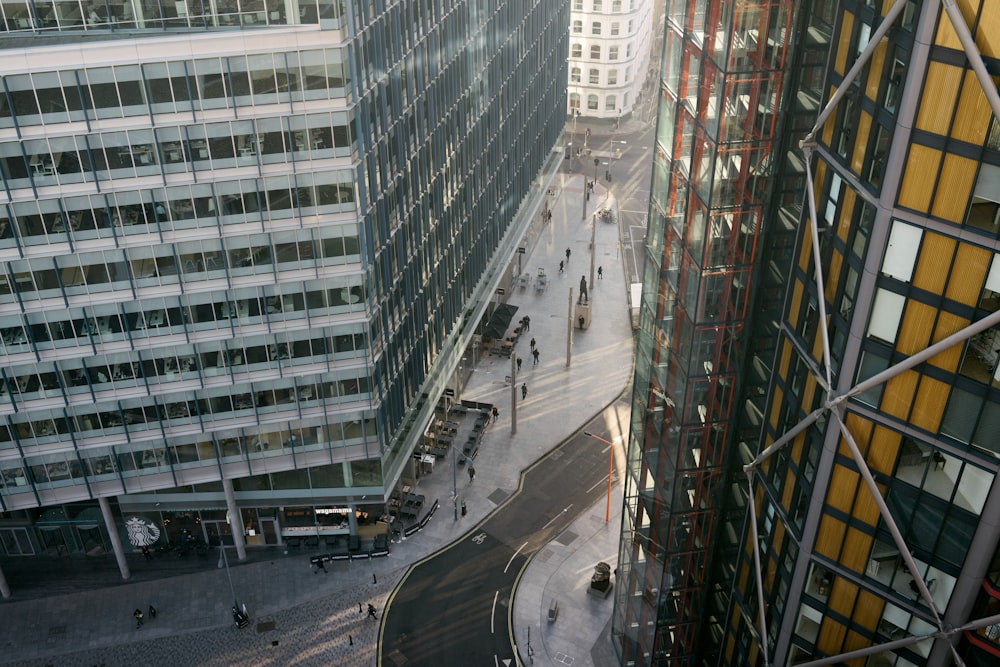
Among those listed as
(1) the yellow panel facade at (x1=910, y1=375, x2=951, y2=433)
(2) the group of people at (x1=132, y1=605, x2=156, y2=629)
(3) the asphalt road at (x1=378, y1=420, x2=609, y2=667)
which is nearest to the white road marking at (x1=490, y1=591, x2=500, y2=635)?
(3) the asphalt road at (x1=378, y1=420, x2=609, y2=667)

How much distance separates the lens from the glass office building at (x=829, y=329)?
113 feet

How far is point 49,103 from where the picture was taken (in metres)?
55.2

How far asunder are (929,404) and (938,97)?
11461 millimetres

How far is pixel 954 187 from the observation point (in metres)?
34.0

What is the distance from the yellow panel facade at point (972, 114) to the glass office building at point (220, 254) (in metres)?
35.4

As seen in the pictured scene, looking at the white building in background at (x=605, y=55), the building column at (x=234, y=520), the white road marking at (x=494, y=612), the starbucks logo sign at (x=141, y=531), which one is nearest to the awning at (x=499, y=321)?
A: the white road marking at (x=494, y=612)

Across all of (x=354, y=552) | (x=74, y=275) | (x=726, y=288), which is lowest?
(x=354, y=552)

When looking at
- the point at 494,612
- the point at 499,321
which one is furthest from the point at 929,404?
the point at 499,321

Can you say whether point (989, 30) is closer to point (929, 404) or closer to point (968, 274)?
point (968, 274)

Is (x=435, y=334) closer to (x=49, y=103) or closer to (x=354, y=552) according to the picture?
(x=354, y=552)

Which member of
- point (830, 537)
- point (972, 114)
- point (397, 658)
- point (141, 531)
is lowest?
point (397, 658)

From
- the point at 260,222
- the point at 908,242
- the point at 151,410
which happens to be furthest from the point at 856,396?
the point at 151,410

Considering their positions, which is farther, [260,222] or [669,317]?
[260,222]

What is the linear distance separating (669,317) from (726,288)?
5.06 metres
